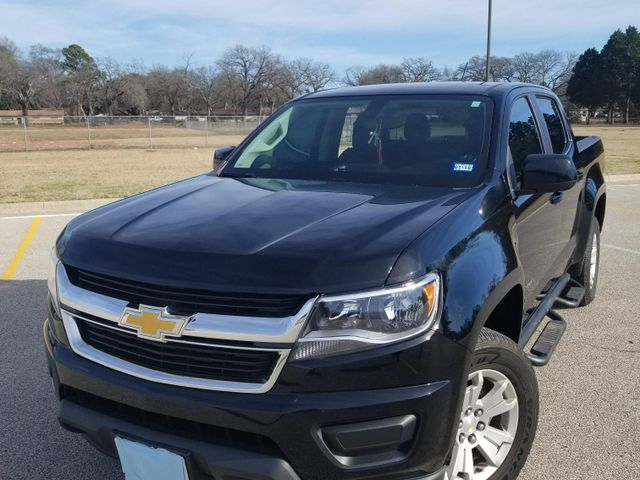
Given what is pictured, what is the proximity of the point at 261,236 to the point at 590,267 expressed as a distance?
154 inches

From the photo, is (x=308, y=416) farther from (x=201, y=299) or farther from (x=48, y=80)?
(x=48, y=80)

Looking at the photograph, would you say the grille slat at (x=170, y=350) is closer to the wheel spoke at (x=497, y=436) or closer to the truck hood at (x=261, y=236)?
the truck hood at (x=261, y=236)

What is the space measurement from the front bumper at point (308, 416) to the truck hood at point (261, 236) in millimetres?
292

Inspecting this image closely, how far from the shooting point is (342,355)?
2.02 metres

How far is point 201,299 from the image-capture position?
2.10m

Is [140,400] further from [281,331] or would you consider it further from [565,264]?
[565,264]

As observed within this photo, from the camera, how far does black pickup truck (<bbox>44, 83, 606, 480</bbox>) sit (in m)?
2.02

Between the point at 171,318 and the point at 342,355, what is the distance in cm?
60

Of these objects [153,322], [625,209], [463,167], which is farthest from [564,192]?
[625,209]

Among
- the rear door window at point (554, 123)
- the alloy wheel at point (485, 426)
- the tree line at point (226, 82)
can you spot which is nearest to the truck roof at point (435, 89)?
the rear door window at point (554, 123)

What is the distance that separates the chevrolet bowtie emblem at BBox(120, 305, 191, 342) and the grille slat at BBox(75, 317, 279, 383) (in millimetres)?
38

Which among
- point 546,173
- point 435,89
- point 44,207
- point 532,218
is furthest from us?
point 44,207

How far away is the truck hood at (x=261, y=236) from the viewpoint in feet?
6.75

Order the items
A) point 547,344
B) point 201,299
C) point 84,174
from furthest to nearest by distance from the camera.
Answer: point 84,174 → point 547,344 → point 201,299
